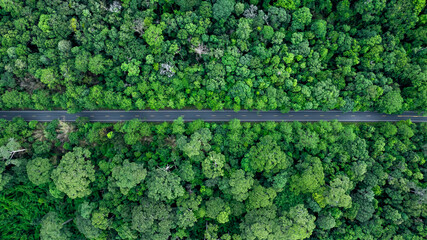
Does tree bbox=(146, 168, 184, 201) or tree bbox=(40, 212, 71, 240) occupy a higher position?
tree bbox=(146, 168, 184, 201)

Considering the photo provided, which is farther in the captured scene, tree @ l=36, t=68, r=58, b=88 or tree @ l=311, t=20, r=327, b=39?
tree @ l=36, t=68, r=58, b=88

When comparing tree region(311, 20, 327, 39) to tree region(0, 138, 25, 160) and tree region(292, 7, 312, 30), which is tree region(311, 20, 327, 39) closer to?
tree region(292, 7, 312, 30)

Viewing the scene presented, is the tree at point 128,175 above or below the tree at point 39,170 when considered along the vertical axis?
above

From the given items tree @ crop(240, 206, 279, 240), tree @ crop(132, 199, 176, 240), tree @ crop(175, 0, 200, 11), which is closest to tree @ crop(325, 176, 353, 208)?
tree @ crop(240, 206, 279, 240)

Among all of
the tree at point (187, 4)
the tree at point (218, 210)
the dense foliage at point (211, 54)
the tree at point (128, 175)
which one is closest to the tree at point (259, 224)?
the tree at point (218, 210)

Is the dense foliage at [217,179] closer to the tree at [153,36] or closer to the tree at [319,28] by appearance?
the tree at [153,36]

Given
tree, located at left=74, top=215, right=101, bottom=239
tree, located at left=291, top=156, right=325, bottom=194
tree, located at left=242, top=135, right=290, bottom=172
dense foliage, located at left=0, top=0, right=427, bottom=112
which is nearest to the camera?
tree, located at left=291, top=156, right=325, bottom=194

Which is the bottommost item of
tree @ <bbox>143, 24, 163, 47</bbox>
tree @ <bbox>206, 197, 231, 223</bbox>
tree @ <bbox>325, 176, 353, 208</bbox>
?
tree @ <bbox>206, 197, 231, 223</bbox>
